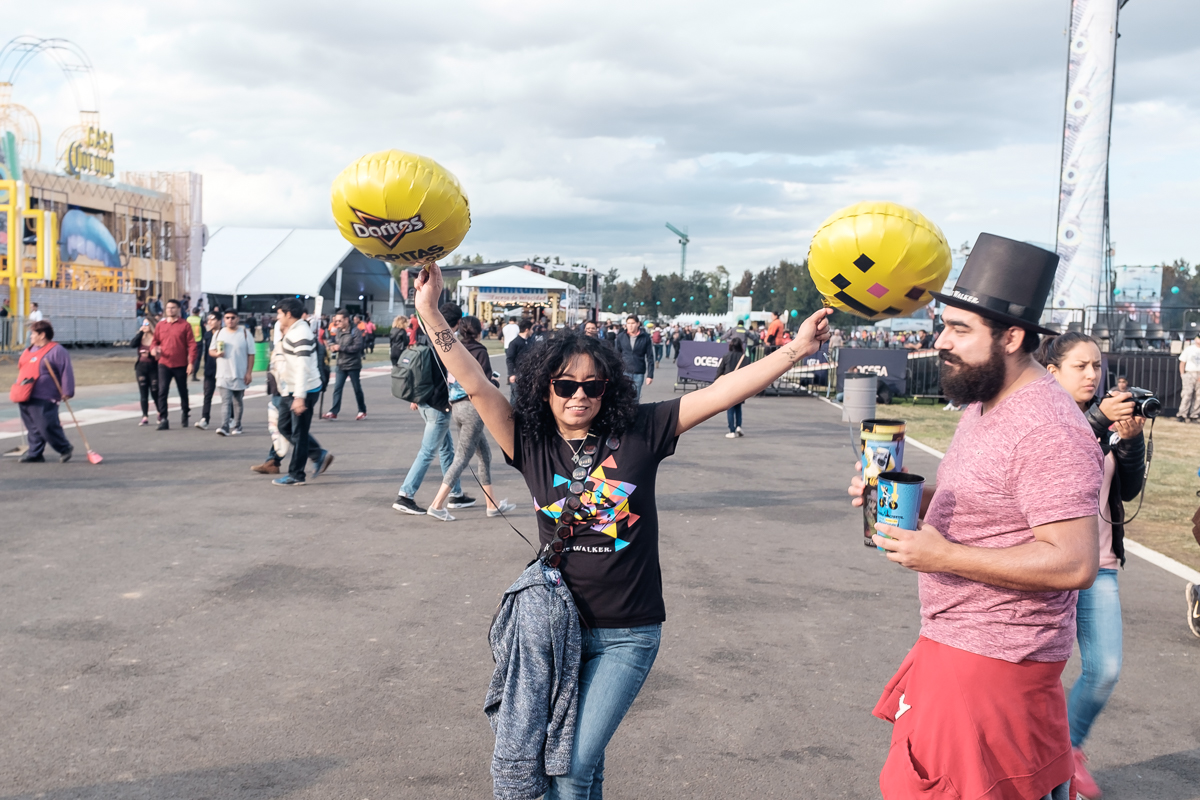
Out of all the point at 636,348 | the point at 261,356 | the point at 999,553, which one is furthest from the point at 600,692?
the point at 636,348

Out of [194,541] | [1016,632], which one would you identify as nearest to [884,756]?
[1016,632]

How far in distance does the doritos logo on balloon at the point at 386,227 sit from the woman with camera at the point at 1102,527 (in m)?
2.42

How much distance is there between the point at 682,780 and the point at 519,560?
11.5 feet

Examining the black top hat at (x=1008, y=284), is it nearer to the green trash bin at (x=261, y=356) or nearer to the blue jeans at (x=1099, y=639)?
the blue jeans at (x=1099, y=639)

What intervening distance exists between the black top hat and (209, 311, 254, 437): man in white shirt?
495 inches

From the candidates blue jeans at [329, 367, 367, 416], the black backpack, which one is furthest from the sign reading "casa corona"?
the black backpack

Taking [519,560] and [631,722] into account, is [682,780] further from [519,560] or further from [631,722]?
[519,560]

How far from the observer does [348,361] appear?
1719cm

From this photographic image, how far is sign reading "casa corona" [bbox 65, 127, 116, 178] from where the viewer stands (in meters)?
49.1

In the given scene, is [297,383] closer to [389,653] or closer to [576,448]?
[389,653]

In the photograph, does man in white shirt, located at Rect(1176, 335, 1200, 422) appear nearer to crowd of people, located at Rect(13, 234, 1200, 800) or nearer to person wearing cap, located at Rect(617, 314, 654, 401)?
person wearing cap, located at Rect(617, 314, 654, 401)

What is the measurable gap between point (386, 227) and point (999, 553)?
2373mm

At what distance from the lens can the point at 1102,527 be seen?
3.66 meters

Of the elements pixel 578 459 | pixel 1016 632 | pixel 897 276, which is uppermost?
pixel 897 276
